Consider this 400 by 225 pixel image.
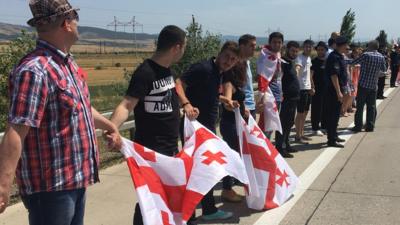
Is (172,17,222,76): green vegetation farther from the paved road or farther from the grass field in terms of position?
the paved road

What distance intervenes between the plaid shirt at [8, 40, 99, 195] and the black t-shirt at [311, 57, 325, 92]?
7623mm

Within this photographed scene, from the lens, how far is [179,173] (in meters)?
3.88

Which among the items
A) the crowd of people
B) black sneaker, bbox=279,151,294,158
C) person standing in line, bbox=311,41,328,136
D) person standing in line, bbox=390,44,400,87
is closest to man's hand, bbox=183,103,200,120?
the crowd of people

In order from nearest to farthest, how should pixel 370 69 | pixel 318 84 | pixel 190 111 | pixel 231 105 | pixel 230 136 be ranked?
pixel 190 111 → pixel 231 105 → pixel 230 136 → pixel 318 84 → pixel 370 69

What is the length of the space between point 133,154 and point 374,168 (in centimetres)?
463

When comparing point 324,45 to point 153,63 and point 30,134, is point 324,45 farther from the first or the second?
point 30,134

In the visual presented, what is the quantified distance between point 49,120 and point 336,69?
687cm

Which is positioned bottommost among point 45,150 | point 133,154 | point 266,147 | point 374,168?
point 374,168

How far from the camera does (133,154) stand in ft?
11.8

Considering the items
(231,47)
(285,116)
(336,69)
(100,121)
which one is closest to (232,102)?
(231,47)

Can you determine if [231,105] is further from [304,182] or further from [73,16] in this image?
[73,16]

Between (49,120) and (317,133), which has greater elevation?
(49,120)

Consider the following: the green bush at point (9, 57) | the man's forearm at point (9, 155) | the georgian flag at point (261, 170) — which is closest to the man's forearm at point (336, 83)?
the georgian flag at point (261, 170)

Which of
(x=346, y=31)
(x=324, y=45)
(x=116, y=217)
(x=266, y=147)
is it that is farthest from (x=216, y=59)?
(x=346, y=31)
